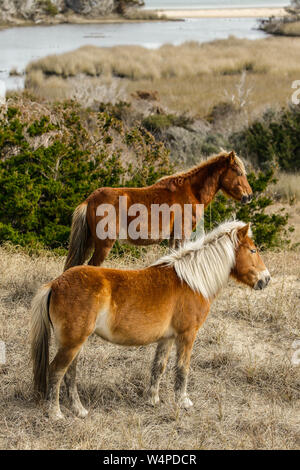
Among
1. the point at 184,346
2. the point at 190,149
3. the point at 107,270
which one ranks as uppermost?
the point at 107,270

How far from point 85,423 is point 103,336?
2.01 ft

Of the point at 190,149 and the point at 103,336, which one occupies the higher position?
the point at 103,336

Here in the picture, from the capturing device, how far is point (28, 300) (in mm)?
6008

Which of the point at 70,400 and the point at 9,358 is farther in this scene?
the point at 9,358

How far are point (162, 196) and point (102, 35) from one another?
97.1ft

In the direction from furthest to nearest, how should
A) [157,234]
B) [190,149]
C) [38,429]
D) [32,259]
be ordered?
[190,149]
[32,259]
[157,234]
[38,429]

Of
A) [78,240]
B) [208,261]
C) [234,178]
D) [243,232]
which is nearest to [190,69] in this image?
[234,178]

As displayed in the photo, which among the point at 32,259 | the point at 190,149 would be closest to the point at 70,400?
the point at 32,259

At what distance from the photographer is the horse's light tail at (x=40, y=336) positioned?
379cm

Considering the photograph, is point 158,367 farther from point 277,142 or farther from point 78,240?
point 277,142

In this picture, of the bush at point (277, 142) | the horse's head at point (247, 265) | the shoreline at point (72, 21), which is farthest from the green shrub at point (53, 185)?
the shoreline at point (72, 21)

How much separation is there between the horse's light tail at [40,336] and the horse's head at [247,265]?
56.6 inches

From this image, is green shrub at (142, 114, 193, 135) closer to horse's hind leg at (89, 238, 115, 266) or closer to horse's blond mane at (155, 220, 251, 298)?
horse's hind leg at (89, 238, 115, 266)
